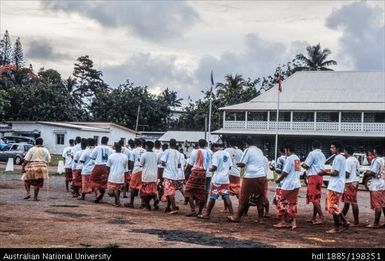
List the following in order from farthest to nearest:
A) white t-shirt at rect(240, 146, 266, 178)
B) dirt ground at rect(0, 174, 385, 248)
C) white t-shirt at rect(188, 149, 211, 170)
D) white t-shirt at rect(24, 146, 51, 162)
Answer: white t-shirt at rect(24, 146, 51, 162) → white t-shirt at rect(188, 149, 211, 170) → white t-shirt at rect(240, 146, 266, 178) → dirt ground at rect(0, 174, 385, 248)

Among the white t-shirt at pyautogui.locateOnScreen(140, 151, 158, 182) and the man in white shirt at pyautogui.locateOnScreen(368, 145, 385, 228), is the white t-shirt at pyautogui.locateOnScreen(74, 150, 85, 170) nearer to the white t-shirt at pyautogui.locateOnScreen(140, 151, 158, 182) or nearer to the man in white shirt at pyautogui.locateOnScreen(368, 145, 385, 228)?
the white t-shirt at pyautogui.locateOnScreen(140, 151, 158, 182)

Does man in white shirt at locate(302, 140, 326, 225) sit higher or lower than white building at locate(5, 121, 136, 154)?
lower

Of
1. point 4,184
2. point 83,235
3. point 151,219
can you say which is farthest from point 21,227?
point 4,184

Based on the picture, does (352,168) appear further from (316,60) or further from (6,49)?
(6,49)

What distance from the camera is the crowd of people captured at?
12.2m

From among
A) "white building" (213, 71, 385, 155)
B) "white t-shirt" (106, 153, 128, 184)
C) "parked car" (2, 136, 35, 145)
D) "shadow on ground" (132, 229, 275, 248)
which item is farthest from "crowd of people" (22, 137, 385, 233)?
"white building" (213, 71, 385, 155)

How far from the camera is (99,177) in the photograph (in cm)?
1598

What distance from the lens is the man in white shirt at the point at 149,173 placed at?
Answer: 47.8ft

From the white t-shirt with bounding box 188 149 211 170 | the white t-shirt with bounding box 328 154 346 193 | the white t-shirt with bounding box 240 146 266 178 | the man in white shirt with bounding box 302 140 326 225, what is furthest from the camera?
the white t-shirt with bounding box 188 149 211 170

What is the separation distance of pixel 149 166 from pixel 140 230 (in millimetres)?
3967

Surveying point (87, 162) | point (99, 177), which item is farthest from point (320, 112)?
point (99, 177)

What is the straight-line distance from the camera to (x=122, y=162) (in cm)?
1546

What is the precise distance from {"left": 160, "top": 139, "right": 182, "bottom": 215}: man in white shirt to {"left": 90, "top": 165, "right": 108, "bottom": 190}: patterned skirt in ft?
7.59

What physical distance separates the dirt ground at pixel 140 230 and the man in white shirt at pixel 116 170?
1.57 feet
